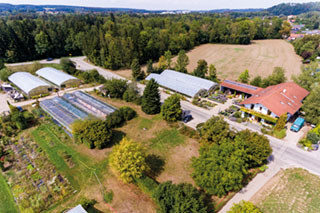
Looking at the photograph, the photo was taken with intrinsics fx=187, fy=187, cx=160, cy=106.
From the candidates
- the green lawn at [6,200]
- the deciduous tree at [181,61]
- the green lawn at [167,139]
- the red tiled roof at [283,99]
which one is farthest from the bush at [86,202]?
the deciduous tree at [181,61]

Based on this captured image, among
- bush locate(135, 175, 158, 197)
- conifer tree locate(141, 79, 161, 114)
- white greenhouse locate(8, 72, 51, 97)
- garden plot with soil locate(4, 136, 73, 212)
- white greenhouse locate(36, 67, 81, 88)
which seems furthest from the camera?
white greenhouse locate(36, 67, 81, 88)

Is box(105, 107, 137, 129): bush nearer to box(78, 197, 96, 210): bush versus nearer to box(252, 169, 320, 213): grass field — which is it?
box(78, 197, 96, 210): bush

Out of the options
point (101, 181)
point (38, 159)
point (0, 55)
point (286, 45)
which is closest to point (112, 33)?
point (0, 55)

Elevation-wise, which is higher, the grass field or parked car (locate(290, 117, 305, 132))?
parked car (locate(290, 117, 305, 132))

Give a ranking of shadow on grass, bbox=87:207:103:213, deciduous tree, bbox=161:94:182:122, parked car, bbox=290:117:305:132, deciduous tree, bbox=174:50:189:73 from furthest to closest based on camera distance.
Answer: deciduous tree, bbox=174:50:189:73, deciduous tree, bbox=161:94:182:122, parked car, bbox=290:117:305:132, shadow on grass, bbox=87:207:103:213

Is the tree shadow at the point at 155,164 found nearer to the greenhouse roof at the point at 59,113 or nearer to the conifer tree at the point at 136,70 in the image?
the greenhouse roof at the point at 59,113

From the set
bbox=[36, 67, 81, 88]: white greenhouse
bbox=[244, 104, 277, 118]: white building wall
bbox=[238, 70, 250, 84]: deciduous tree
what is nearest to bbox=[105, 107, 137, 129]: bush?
bbox=[244, 104, 277, 118]: white building wall
